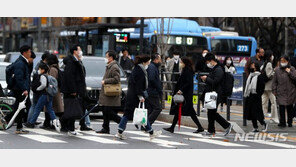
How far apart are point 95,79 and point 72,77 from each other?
5.59 metres

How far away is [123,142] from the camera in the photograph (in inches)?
533

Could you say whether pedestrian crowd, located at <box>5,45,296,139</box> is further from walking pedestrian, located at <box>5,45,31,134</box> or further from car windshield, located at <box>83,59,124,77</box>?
→ car windshield, located at <box>83,59,124,77</box>

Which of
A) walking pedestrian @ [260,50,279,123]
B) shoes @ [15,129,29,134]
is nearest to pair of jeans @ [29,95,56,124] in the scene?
shoes @ [15,129,29,134]

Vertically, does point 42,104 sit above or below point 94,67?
below

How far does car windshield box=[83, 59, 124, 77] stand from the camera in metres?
20.7

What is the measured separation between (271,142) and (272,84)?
364 centimetres

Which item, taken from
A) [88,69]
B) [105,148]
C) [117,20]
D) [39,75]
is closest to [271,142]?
[105,148]

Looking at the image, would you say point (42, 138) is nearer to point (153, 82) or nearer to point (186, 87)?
point (153, 82)

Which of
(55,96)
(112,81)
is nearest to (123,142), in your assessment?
(112,81)

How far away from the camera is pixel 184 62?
15.8 metres

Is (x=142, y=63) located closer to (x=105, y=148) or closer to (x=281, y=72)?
(x=105, y=148)

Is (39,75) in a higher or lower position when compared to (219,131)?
higher

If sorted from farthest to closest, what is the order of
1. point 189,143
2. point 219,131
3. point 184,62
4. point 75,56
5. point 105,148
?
1. point 219,131
2. point 184,62
3. point 75,56
4. point 189,143
5. point 105,148
